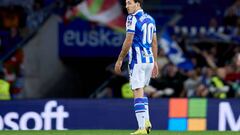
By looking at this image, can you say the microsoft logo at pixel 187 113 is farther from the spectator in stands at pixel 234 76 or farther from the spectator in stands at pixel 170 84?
the spectator in stands at pixel 170 84

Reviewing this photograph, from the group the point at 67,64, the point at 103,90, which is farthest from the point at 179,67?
the point at 67,64

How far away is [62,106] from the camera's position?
18188 millimetres

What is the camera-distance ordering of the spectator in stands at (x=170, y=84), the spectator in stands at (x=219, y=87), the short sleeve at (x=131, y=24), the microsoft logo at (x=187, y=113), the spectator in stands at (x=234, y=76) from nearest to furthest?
1. the short sleeve at (x=131, y=24)
2. the microsoft logo at (x=187, y=113)
3. the spectator in stands at (x=219, y=87)
4. the spectator in stands at (x=234, y=76)
5. the spectator in stands at (x=170, y=84)

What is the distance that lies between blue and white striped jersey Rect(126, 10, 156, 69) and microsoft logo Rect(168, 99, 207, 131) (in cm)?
401

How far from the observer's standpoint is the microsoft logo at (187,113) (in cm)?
1823

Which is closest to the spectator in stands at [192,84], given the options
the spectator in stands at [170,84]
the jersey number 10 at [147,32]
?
the spectator in stands at [170,84]

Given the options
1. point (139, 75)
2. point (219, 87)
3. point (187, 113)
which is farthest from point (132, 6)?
point (219, 87)

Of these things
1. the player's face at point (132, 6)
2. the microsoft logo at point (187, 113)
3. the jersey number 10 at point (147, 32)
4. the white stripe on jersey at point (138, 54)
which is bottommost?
the microsoft logo at point (187, 113)

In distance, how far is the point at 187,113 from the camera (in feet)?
60.0

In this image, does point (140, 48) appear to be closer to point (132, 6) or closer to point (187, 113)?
point (132, 6)

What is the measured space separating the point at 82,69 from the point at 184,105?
672 centimetres

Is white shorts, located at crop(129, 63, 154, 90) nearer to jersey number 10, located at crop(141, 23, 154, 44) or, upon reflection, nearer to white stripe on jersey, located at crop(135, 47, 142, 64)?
white stripe on jersey, located at crop(135, 47, 142, 64)

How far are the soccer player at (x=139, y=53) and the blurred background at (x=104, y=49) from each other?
13.5 feet

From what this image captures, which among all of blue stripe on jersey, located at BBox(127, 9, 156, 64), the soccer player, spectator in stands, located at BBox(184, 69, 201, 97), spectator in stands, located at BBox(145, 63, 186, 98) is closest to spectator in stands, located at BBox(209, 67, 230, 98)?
spectator in stands, located at BBox(184, 69, 201, 97)
